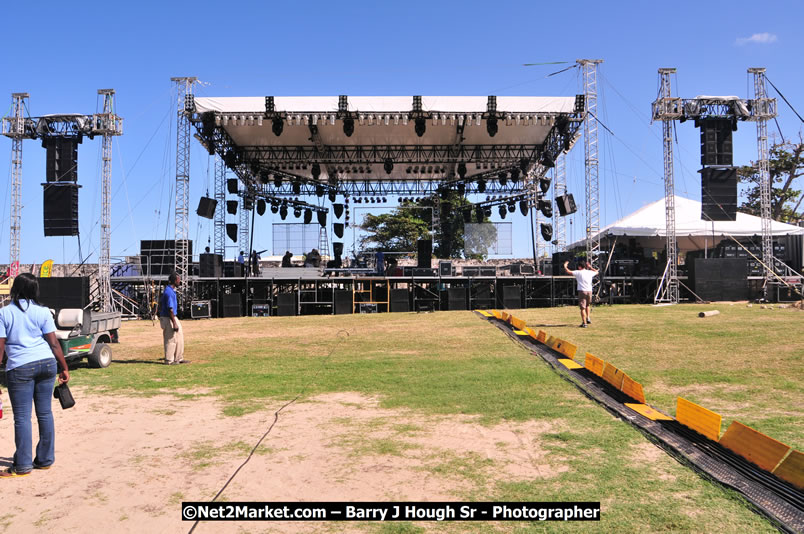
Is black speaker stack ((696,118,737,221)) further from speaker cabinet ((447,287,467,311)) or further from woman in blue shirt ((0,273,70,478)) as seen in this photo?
woman in blue shirt ((0,273,70,478))

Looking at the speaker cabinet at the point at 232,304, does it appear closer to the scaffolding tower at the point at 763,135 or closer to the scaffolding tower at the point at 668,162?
the scaffolding tower at the point at 668,162

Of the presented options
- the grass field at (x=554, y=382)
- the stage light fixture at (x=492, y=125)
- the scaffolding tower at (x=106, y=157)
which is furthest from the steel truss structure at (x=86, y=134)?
the stage light fixture at (x=492, y=125)

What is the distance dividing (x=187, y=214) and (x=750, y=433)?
23475 mm

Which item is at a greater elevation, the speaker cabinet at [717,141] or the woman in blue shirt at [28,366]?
the speaker cabinet at [717,141]

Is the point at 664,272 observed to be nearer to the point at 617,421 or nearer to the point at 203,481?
the point at 617,421

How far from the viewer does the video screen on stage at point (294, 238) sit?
32416 millimetres

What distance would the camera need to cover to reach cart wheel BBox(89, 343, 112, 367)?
32.8ft

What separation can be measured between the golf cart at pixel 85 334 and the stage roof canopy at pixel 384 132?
14.8 metres

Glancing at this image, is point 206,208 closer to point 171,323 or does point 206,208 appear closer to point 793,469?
point 171,323

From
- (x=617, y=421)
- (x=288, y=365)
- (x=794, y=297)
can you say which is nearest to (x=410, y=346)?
(x=288, y=365)

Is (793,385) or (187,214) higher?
(187,214)

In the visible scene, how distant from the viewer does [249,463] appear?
462 cm

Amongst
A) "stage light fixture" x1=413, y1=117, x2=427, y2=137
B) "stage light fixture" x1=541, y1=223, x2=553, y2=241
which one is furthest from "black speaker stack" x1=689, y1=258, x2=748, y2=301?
"stage light fixture" x1=413, y1=117, x2=427, y2=137

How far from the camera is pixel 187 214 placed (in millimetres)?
24266
